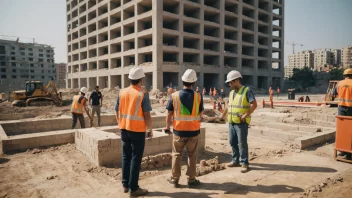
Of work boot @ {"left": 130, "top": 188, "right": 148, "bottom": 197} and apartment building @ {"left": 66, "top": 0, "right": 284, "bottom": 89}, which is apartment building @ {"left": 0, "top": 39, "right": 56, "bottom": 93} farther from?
work boot @ {"left": 130, "top": 188, "right": 148, "bottom": 197}

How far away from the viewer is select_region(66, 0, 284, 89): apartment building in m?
27.5

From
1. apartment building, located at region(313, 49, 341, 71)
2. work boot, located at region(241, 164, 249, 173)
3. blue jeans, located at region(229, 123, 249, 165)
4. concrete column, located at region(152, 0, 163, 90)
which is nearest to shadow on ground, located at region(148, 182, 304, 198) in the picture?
work boot, located at region(241, 164, 249, 173)

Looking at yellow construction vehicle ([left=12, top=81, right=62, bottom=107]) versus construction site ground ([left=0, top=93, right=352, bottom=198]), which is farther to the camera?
yellow construction vehicle ([left=12, top=81, right=62, bottom=107])

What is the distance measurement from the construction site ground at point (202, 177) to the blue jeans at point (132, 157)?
0.25 metres

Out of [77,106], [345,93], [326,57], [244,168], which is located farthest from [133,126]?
[326,57]

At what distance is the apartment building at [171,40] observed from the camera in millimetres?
27469

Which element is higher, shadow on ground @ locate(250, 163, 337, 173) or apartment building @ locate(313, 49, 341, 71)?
apartment building @ locate(313, 49, 341, 71)

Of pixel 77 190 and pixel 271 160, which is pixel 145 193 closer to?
pixel 77 190

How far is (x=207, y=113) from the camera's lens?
12.4 m

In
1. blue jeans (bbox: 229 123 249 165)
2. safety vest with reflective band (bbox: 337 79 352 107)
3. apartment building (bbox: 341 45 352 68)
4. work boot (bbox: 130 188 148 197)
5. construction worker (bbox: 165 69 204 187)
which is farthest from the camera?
apartment building (bbox: 341 45 352 68)

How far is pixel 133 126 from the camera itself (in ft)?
10.3

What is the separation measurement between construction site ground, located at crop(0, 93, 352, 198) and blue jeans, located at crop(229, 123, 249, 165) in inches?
9.9

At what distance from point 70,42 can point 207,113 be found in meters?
41.4

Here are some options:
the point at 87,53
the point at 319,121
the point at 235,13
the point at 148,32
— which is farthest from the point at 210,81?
the point at 319,121
